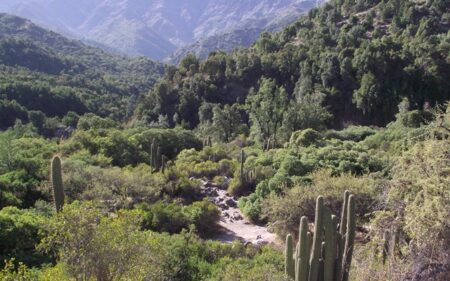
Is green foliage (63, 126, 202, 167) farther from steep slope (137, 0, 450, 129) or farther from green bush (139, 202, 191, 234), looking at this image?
steep slope (137, 0, 450, 129)

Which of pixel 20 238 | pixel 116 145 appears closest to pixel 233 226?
pixel 20 238

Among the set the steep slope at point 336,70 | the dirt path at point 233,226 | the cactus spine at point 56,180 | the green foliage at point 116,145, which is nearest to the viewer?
the cactus spine at point 56,180

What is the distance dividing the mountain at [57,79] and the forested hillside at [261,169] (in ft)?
1.65

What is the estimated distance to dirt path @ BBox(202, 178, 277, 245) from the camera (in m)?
22.1

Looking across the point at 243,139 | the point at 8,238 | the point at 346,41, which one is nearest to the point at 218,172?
the point at 243,139

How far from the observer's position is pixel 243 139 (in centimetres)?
4712

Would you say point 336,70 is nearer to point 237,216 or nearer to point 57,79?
point 237,216

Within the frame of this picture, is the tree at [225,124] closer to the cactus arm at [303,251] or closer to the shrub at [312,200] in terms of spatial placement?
the shrub at [312,200]

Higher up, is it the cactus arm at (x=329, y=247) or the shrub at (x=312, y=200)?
the cactus arm at (x=329, y=247)

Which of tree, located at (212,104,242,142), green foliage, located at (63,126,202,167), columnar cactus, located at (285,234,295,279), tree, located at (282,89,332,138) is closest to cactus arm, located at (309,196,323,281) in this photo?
columnar cactus, located at (285,234,295,279)

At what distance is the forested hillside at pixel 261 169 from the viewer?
11.8m

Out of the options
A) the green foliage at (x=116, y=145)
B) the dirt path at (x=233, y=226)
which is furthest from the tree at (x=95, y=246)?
the green foliage at (x=116, y=145)

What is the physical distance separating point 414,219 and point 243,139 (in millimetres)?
35655

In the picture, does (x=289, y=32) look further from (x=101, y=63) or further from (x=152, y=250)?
(x=101, y=63)
